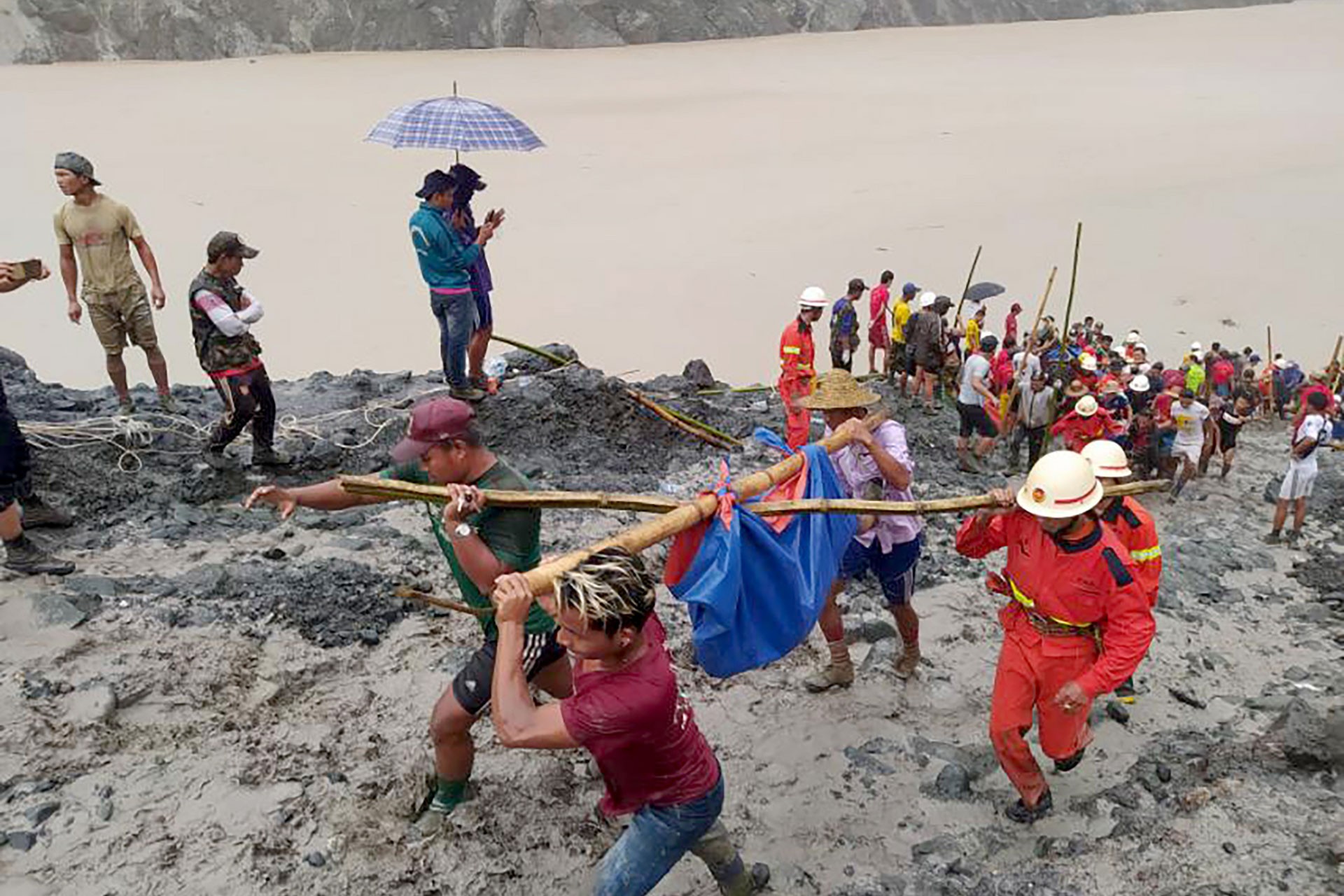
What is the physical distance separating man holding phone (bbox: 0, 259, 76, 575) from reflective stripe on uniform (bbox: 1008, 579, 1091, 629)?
198 inches

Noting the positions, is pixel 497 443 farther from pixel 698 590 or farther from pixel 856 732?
pixel 698 590

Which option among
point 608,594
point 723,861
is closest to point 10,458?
point 608,594

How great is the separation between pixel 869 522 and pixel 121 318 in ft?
18.9

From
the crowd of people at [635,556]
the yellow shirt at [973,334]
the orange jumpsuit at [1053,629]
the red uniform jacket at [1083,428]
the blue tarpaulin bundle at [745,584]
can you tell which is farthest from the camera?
the yellow shirt at [973,334]

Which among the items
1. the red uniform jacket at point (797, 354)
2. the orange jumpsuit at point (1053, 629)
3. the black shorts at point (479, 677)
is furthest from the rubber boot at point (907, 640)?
the red uniform jacket at point (797, 354)

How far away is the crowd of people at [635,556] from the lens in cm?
293

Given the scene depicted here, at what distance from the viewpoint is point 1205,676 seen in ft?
19.4

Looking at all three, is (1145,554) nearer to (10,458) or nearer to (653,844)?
(653,844)

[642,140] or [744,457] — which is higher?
[642,140]

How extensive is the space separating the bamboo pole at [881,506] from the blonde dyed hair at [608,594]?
1116 mm

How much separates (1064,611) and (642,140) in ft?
95.2

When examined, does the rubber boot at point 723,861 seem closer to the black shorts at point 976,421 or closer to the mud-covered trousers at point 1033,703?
the mud-covered trousers at point 1033,703

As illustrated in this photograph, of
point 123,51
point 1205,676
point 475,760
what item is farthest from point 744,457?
point 123,51

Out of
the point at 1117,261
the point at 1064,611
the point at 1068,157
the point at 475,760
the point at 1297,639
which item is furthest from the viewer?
the point at 1068,157
